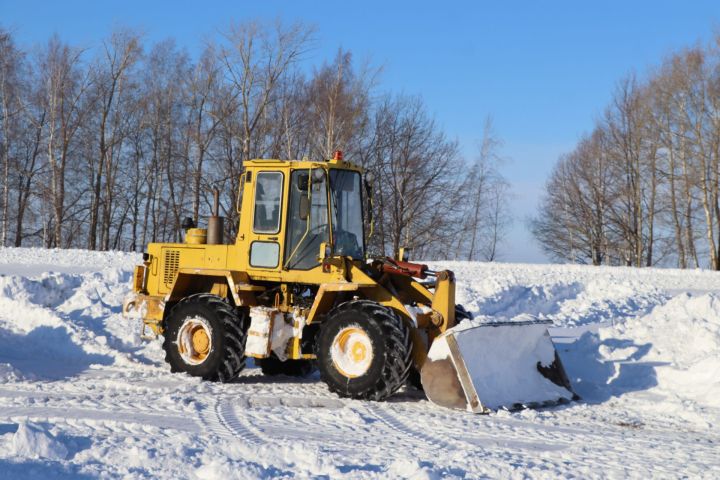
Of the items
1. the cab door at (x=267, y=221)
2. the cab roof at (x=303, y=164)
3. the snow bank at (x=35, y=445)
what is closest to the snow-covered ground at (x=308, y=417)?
the snow bank at (x=35, y=445)

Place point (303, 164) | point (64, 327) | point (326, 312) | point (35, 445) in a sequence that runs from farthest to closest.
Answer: point (64, 327)
point (303, 164)
point (326, 312)
point (35, 445)

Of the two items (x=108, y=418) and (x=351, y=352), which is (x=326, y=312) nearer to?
(x=351, y=352)

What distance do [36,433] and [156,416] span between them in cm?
182

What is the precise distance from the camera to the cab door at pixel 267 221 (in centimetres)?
941

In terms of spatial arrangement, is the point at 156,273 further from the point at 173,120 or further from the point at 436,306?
the point at 173,120

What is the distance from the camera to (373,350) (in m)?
8.17

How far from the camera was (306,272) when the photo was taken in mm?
9227

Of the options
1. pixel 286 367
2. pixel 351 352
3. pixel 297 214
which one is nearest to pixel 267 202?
pixel 297 214

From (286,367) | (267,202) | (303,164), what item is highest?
(303,164)

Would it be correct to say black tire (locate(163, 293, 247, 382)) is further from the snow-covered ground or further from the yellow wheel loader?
the snow-covered ground

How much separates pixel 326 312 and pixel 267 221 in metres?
1.34

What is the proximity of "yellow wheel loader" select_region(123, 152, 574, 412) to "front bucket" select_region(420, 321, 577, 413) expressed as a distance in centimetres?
1

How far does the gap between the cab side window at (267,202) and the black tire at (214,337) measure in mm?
1065

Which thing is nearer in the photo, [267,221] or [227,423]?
[227,423]
